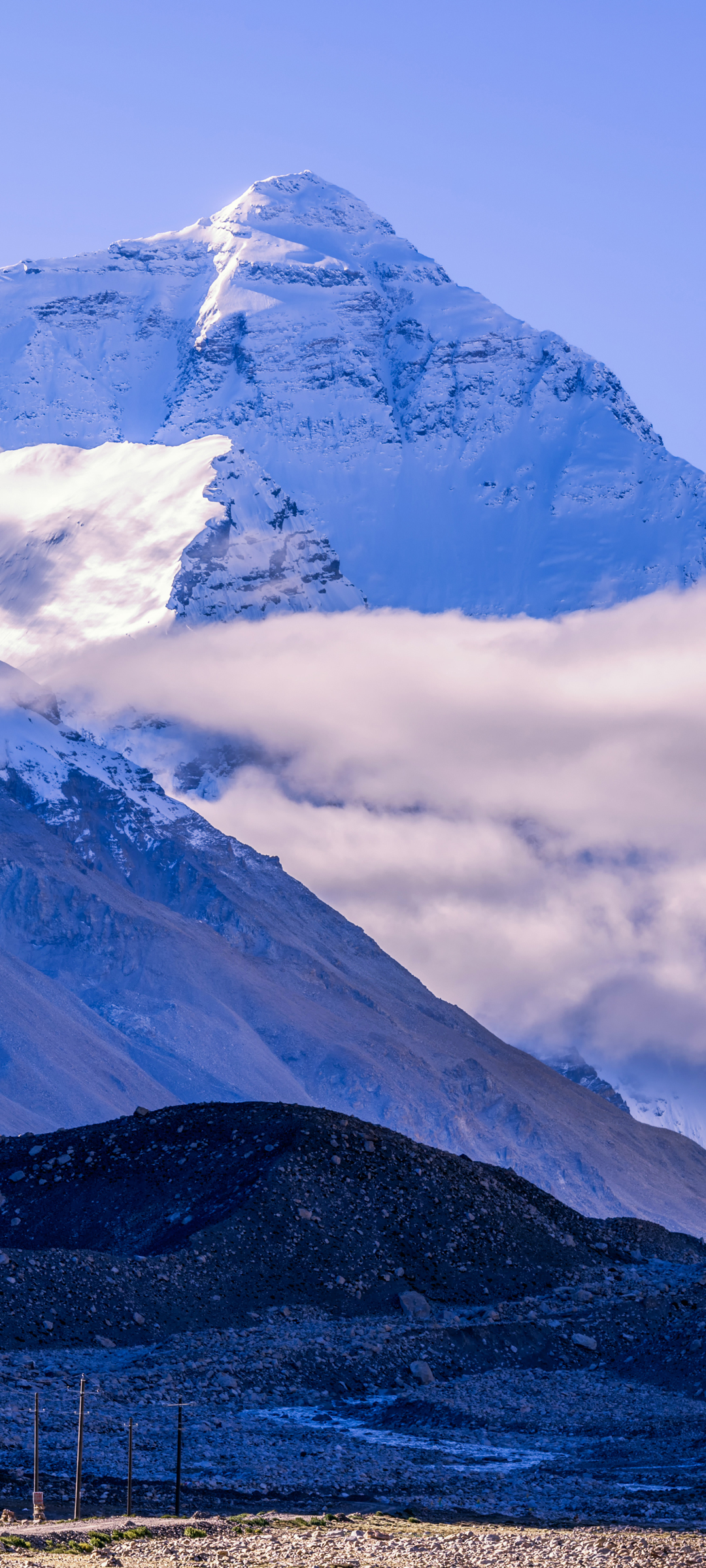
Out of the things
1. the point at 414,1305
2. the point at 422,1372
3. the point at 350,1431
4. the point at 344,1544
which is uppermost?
the point at 414,1305

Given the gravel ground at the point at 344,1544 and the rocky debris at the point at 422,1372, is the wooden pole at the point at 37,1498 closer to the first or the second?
the gravel ground at the point at 344,1544

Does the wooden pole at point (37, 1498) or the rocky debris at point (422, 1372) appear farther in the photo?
the rocky debris at point (422, 1372)

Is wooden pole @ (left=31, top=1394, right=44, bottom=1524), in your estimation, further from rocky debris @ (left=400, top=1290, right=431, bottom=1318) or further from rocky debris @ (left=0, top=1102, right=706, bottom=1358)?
rocky debris @ (left=400, top=1290, right=431, bottom=1318)

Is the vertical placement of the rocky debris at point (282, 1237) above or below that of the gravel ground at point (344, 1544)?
above

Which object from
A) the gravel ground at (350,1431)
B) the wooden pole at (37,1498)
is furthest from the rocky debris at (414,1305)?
the wooden pole at (37,1498)

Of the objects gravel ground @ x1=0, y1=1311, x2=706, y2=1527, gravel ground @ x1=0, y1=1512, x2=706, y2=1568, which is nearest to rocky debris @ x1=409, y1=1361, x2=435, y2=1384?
gravel ground @ x1=0, y1=1311, x2=706, y2=1527

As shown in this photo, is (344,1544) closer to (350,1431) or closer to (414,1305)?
(350,1431)

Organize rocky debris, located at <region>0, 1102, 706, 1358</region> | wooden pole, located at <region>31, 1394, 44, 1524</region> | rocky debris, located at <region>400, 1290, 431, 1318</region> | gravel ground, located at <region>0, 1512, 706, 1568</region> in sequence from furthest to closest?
rocky debris, located at <region>400, 1290, 431, 1318</region>
rocky debris, located at <region>0, 1102, 706, 1358</region>
wooden pole, located at <region>31, 1394, 44, 1524</region>
gravel ground, located at <region>0, 1512, 706, 1568</region>

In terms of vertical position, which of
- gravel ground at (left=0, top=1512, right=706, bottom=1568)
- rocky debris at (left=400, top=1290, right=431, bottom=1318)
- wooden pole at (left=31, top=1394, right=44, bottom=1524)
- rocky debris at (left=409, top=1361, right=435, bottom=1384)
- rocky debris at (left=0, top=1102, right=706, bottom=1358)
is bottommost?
gravel ground at (left=0, top=1512, right=706, bottom=1568)

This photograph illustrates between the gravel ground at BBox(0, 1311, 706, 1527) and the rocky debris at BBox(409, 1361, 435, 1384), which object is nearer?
the gravel ground at BBox(0, 1311, 706, 1527)

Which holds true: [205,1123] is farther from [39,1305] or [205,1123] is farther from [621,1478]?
[621,1478]

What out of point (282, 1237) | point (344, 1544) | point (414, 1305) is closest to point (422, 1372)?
point (414, 1305)

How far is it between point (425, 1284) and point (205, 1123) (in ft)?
43.6

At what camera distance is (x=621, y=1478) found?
158 ft
